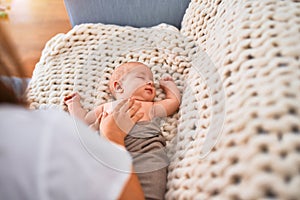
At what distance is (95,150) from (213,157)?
0.61 feet

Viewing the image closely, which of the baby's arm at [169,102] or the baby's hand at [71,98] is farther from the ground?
the baby's hand at [71,98]

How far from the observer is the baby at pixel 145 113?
638 millimetres

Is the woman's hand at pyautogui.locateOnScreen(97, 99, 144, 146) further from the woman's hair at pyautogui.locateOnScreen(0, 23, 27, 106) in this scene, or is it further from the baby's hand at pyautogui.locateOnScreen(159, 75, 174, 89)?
the woman's hair at pyautogui.locateOnScreen(0, 23, 27, 106)

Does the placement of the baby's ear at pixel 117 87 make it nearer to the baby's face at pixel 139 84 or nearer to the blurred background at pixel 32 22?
the baby's face at pixel 139 84

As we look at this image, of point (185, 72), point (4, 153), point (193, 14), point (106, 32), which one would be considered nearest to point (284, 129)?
point (4, 153)

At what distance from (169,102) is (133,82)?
0.40ft

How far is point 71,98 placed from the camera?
856 millimetres

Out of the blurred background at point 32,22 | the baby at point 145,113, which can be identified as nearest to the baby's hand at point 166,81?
the baby at point 145,113

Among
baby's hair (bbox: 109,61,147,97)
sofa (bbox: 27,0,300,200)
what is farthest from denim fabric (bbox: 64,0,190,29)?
baby's hair (bbox: 109,61,147,97)

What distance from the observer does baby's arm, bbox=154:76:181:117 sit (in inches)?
31.5

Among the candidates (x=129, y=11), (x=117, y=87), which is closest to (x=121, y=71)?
(x=117, y=87)

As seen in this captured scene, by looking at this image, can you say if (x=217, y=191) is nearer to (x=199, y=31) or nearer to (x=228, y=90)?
(x=228, y=90)

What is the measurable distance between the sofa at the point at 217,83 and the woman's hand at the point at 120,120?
7 cm

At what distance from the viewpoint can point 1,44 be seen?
43 centimetres
